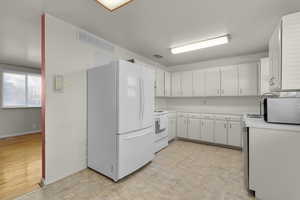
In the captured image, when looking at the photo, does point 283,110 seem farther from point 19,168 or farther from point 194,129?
point 19,168

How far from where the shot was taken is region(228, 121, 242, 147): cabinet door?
11.6 feet


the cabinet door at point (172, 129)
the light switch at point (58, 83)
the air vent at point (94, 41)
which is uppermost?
the air vent at point (94, 41)

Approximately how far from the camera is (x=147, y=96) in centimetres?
266

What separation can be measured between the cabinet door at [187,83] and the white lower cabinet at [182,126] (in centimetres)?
80

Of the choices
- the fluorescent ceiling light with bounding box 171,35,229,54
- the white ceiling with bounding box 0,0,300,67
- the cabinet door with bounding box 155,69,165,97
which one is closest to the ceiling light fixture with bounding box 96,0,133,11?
the white ceiling with bounding box 0,0,300,67

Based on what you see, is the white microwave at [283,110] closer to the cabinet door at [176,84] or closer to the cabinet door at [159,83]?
the cabinet door at [159,83]

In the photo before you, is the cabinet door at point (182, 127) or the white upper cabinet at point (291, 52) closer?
the white upper cabinet at point (291, 52)

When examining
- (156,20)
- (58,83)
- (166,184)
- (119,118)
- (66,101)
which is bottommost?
(166,184)

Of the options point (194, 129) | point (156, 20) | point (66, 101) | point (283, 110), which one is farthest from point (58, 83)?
point (194, 129)

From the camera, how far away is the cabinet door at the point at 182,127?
14.2 feet

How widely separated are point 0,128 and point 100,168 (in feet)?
15.6

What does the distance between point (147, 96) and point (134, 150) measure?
1.02 meters

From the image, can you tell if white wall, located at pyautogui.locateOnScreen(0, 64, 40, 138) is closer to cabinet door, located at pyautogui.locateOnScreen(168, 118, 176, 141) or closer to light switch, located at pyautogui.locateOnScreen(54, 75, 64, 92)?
light switch, located at pyautogui.locateOnScreen(54, 75, 64, 92)

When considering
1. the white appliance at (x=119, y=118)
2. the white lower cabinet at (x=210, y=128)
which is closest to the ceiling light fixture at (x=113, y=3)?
the white appliance at (x=119, y=118)
